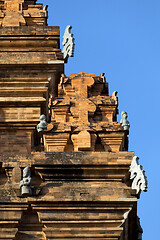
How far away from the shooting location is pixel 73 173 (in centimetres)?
2528

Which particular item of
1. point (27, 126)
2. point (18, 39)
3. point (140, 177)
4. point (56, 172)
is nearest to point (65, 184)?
point (56, 172)

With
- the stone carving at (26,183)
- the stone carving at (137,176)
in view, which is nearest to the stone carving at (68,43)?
the stone carving at (137,176)

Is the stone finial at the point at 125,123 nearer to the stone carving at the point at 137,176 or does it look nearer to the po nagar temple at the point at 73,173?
the po nagar temple at the point at 73,173

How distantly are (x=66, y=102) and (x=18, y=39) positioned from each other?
6412mm

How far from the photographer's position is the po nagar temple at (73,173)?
80.7 feet

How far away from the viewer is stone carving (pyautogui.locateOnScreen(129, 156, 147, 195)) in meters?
25.0

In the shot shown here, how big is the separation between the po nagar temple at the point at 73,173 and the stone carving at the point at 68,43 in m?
0.04

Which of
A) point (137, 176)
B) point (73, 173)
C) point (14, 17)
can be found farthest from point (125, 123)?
point (14, 17)

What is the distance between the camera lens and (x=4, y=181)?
25438mm

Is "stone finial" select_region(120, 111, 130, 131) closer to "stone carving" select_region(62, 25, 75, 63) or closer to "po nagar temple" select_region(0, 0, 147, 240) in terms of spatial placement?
"po nagar temple" select_region(0, 0, 147, 240)

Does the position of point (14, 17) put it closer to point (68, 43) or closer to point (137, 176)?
point (68, 43)

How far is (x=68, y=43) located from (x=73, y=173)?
25.3ft

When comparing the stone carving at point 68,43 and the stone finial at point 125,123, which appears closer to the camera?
the stone finial at point 125,123

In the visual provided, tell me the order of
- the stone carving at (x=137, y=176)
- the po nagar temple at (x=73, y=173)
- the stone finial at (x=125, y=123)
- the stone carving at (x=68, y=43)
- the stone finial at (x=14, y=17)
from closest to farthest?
the po nagar temple at (x=73, y=173) < the stone carving at (x=137, y=176) < the stone finial at (x=125, y=123) < the stone carving at (x=68, y=43) < the stone finial at (x=14, y=17)
